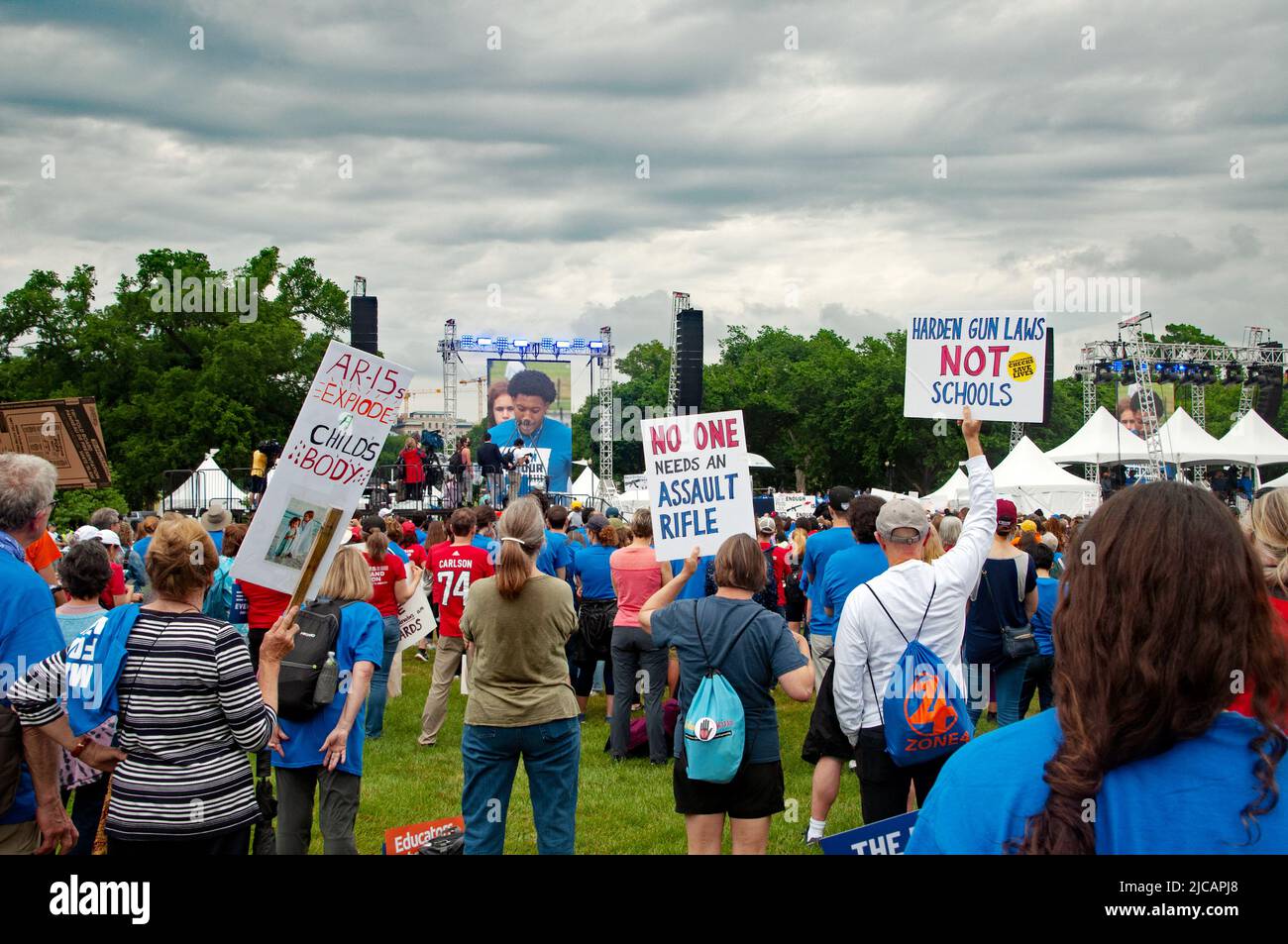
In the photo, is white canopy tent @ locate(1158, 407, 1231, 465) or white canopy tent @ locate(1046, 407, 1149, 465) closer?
white canopy tent @ locate(1046, 407, 1149, 465)

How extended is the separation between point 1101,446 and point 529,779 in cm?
2895

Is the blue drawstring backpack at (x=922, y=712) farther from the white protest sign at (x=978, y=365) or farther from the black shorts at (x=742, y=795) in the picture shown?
the white protest sign at (x=978, y=365)

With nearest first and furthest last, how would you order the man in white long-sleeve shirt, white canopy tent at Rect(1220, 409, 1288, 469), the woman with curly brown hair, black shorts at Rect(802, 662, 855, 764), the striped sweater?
the woman with curly brown hair < the striped sweater < the man in white long-sleeve shirt < black shorts at Rect(802, 662, 855, 764) < white canopy tent at Rect(1220, 409, 1288, 469)

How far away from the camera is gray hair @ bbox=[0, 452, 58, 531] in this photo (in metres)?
3.88

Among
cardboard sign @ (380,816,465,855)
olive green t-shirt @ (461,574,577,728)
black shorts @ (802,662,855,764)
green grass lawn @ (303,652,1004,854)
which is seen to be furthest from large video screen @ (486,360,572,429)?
olive green t-shirt @ (461,574,577,728)

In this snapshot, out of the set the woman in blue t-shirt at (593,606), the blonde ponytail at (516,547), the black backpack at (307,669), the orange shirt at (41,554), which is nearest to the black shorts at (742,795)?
the blonde ponytail at (516,547)

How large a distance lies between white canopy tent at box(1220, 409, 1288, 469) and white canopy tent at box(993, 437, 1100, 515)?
5039 mm

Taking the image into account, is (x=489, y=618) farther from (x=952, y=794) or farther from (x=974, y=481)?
(x=952, y=794)

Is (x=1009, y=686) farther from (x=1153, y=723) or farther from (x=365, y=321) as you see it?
(x=365, y=321)

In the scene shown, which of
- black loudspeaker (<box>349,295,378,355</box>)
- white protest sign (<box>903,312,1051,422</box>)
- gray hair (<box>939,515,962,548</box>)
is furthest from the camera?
black loudspeaker (<box>349,295,378,355</box>)

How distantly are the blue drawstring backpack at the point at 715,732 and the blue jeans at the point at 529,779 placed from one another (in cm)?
76

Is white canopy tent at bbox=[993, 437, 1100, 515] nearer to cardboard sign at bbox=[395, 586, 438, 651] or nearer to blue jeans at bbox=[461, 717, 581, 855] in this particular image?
cardboard sign at bbox=[395, 586, 438, 651]

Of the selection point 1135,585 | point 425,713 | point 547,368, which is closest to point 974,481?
point 1135,585

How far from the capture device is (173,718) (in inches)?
139
